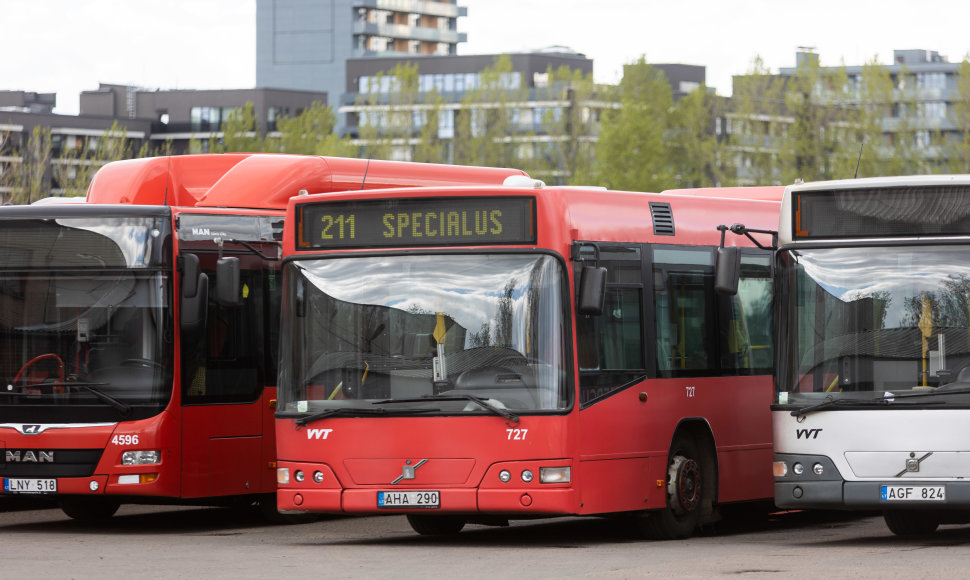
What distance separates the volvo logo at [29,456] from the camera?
16672 mm

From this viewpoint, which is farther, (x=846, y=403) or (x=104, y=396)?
(x=104, y=396)

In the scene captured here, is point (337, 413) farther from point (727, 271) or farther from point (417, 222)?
point (727, 271)

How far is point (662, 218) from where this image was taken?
15930 mm

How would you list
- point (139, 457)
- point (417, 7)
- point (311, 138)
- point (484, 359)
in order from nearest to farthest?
point (484, 359), point (139, 457), point (311, 138), point (417, 7)

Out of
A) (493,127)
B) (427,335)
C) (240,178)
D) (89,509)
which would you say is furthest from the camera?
(493,127)

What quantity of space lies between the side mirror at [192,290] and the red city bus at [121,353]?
0.04ft

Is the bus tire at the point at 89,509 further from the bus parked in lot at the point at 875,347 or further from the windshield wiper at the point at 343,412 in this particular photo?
the bus parked in lot at the point at 875,347

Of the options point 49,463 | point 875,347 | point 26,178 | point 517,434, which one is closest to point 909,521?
point 875,347

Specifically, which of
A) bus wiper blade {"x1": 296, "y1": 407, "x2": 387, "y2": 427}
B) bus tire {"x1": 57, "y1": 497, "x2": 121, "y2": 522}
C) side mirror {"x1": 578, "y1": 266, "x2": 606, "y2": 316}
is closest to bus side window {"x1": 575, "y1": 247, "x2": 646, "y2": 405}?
side mirror {"x1": 578, "y1": 266, "x2": 606, "y2": 316}

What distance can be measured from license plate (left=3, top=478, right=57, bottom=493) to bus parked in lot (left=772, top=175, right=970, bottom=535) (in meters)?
6.49

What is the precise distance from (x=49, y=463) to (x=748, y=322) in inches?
254

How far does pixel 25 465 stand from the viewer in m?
16.7

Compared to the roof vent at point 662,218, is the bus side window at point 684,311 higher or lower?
lower

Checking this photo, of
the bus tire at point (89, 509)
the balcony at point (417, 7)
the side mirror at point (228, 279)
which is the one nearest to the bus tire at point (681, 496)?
the side mirror at point (228, 279)
